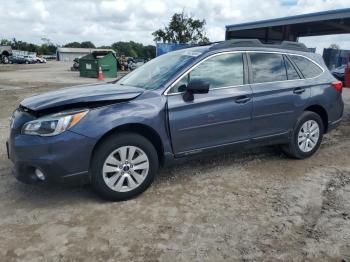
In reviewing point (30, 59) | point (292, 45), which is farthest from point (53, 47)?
point (292, 45)

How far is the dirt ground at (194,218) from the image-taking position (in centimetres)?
306

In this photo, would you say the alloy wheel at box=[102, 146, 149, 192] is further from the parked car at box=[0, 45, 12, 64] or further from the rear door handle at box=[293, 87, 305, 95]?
the parked car at box=[0, 45, 12, 64]

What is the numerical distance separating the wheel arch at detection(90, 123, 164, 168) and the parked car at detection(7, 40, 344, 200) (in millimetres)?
11

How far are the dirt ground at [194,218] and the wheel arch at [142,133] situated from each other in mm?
504

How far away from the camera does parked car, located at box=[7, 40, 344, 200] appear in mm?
3645

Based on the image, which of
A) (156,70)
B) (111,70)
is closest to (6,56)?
(111,70)

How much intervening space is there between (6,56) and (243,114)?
50.6 meters

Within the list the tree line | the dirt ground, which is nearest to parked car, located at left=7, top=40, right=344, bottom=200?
the dirt ground

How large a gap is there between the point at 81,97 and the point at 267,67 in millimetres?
2563

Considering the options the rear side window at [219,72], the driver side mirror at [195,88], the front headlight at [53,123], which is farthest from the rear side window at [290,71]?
the front headlight at [53,123]

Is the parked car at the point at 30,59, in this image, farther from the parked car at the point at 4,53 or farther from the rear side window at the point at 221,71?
the rear side window at the point at 221,71

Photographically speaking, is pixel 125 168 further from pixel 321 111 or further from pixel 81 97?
pixel 321 111

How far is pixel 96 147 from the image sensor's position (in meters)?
3.77

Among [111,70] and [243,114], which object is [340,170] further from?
[111,70]
